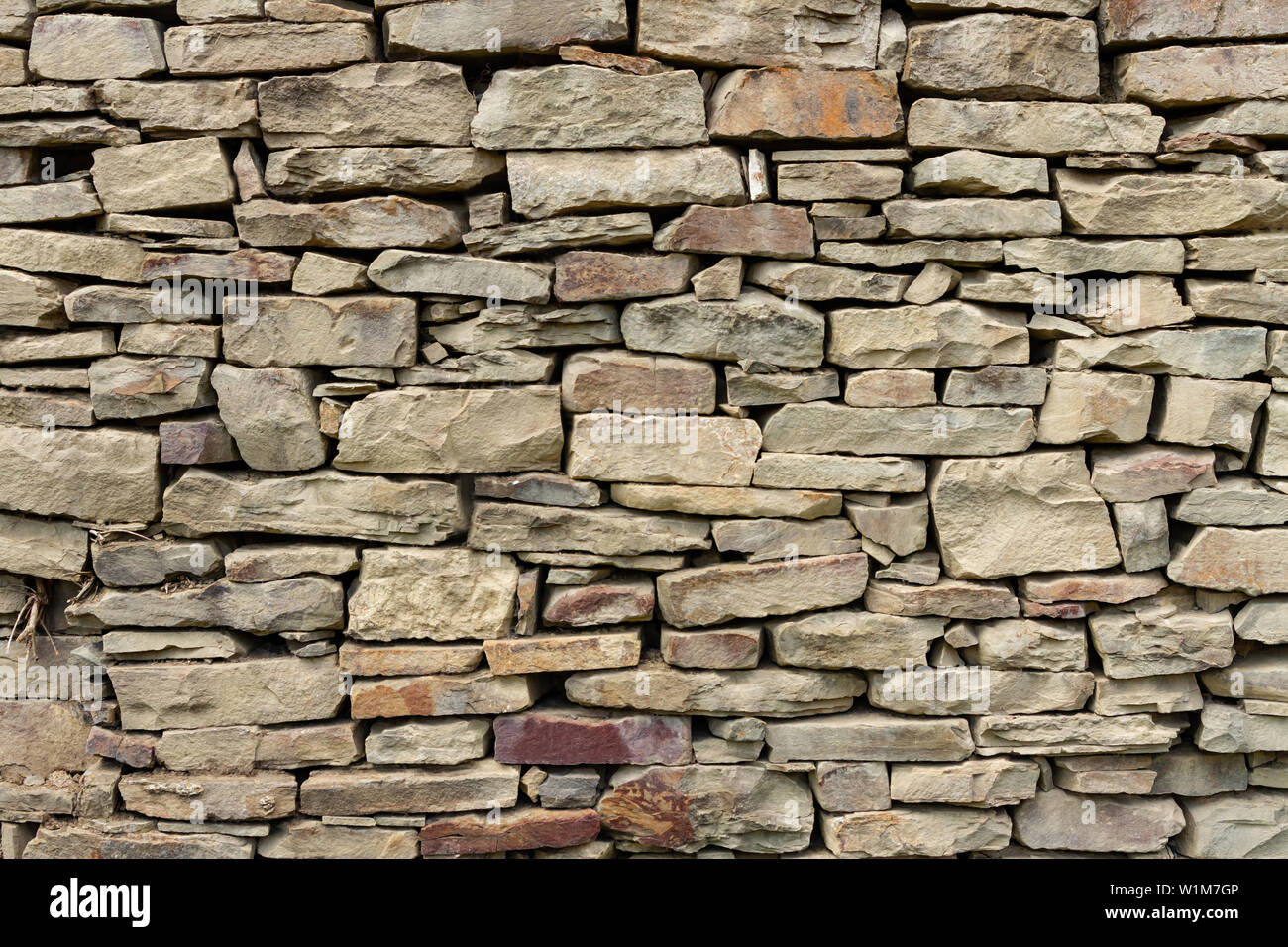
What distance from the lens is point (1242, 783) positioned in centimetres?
330

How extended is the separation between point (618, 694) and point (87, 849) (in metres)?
1.97

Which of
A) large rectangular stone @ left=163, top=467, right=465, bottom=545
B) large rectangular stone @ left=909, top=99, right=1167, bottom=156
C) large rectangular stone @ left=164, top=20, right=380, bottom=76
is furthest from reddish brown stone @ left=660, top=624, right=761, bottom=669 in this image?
large rectangular stone @ left=164, top=20, right=380, bottom=76

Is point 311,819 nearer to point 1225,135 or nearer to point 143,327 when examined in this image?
point 143,327

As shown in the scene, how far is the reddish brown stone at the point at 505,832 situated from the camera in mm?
3213

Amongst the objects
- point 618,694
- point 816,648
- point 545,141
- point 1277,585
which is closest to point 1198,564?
point 1277,585

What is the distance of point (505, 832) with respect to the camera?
3.21 metres

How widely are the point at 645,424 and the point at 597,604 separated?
653 millimetres

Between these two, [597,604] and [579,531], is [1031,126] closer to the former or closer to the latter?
[579,531]

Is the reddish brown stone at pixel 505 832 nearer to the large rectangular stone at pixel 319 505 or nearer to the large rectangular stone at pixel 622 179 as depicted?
the large rectangular stone at pixel 319 505

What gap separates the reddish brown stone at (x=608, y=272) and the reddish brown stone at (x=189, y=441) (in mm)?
1301

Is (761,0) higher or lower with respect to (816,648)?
higher

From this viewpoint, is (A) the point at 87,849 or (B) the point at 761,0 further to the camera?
(A) the point at 87,849
